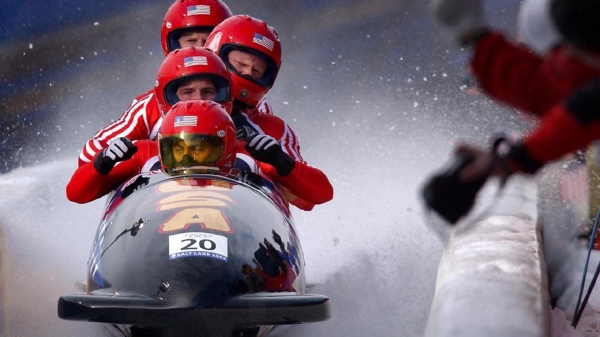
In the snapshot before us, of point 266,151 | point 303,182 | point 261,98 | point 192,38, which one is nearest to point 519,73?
point 266,151

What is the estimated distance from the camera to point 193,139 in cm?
372

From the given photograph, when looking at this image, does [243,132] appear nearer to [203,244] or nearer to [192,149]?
[192,149]

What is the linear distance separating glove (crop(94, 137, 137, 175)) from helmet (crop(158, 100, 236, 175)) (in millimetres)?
205

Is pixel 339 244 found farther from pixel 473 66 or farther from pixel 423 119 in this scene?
pixel 473 66

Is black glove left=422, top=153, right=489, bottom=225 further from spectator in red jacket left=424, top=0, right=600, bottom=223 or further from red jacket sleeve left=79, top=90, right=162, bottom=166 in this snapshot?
red jacket sleeve left=79, top=90, right=162, bottom=166

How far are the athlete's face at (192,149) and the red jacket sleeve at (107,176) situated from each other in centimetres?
44

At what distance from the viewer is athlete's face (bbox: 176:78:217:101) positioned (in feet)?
14.1

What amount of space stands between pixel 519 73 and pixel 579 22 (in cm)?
15

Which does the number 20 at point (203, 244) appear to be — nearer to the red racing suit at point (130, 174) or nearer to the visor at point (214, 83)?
the red racing suit at point (130, 174)

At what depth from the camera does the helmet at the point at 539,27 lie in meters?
1.55

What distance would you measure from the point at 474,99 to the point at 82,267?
308cm

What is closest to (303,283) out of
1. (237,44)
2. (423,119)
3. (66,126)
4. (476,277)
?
(476,277)

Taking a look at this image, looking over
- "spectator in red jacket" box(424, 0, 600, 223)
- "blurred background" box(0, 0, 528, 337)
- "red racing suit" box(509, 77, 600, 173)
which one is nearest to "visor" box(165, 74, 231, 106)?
"blurred background" box(0, 0, 528, 337)

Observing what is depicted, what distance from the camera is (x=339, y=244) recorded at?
5.45m
